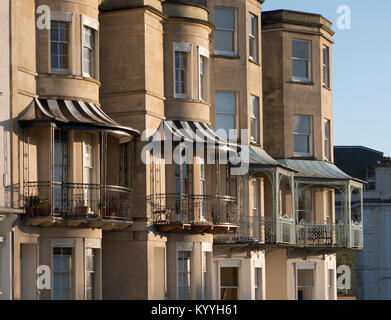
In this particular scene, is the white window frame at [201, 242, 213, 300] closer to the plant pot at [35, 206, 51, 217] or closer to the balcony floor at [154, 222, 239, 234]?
the balcony floor at [154, 222, 239, 234]

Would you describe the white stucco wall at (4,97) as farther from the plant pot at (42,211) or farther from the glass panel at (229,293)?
the glass panel at (229,293)

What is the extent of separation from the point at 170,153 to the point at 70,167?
5.61m

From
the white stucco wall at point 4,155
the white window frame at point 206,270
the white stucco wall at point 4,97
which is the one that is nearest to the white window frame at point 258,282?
the white window frame at point 206,270

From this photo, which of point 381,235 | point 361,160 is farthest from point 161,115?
point 361,160

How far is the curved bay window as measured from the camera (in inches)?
1336

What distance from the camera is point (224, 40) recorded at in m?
46.4

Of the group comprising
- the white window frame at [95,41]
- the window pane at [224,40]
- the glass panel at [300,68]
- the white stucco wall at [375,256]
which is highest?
the window pane at [224,40]

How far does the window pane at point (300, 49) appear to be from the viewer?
5178cm

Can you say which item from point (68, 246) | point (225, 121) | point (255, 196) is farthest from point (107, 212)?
point (255, 196)

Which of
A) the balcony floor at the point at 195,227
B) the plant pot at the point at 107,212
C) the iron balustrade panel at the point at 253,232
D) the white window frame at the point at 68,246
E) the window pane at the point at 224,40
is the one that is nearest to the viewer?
the white window frame at the point at 68,246

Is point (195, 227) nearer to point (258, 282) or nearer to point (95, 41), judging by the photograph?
point (95, 41)

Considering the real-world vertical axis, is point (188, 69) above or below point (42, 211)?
above

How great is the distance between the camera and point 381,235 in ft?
271

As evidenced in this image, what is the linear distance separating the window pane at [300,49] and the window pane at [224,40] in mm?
5813
